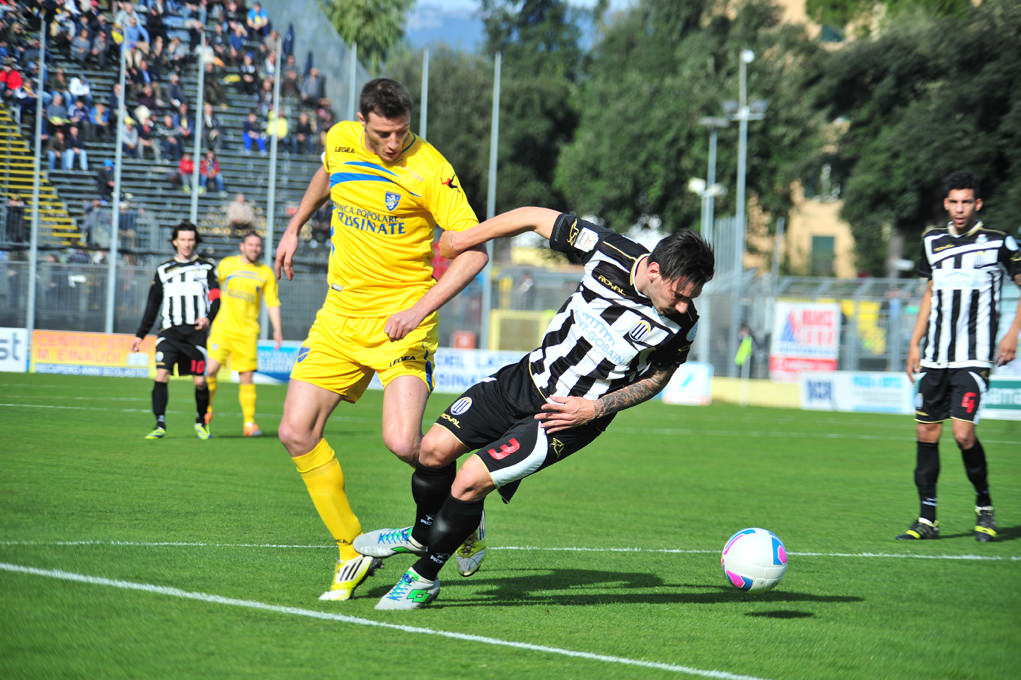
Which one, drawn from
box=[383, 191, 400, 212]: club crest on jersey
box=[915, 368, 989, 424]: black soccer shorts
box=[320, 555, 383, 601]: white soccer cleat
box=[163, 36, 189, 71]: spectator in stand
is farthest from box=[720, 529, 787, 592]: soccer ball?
box=[163, 36, 189, 71]: spectator in stand

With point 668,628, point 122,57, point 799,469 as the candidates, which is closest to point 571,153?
point 122,57

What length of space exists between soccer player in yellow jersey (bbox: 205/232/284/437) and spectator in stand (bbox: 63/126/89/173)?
14.0m

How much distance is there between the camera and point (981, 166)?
28969 mm

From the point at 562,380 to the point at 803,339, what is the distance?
25.2m

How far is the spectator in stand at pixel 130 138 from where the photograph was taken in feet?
89.4

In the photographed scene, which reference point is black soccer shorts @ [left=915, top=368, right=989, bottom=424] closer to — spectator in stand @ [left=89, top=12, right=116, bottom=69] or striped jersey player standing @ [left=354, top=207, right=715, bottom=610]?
striped jersey player standing @ [left=354, top=207, right=715, bottom=610]

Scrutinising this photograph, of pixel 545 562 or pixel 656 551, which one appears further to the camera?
pixel 656 551

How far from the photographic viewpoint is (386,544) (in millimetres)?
5488

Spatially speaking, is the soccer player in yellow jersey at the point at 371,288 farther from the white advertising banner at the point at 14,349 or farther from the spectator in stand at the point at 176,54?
the spectator in stand at the point at 176,54

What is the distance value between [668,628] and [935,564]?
2.94 metres

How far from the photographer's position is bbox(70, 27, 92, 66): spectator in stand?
2358 centimetres

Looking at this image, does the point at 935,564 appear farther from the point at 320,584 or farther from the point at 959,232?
the point at 320,584

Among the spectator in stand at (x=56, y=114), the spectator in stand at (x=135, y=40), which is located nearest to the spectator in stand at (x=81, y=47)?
the spectator in stand at (x=56, y=114)

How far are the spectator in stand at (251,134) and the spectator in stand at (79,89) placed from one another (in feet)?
14.5
